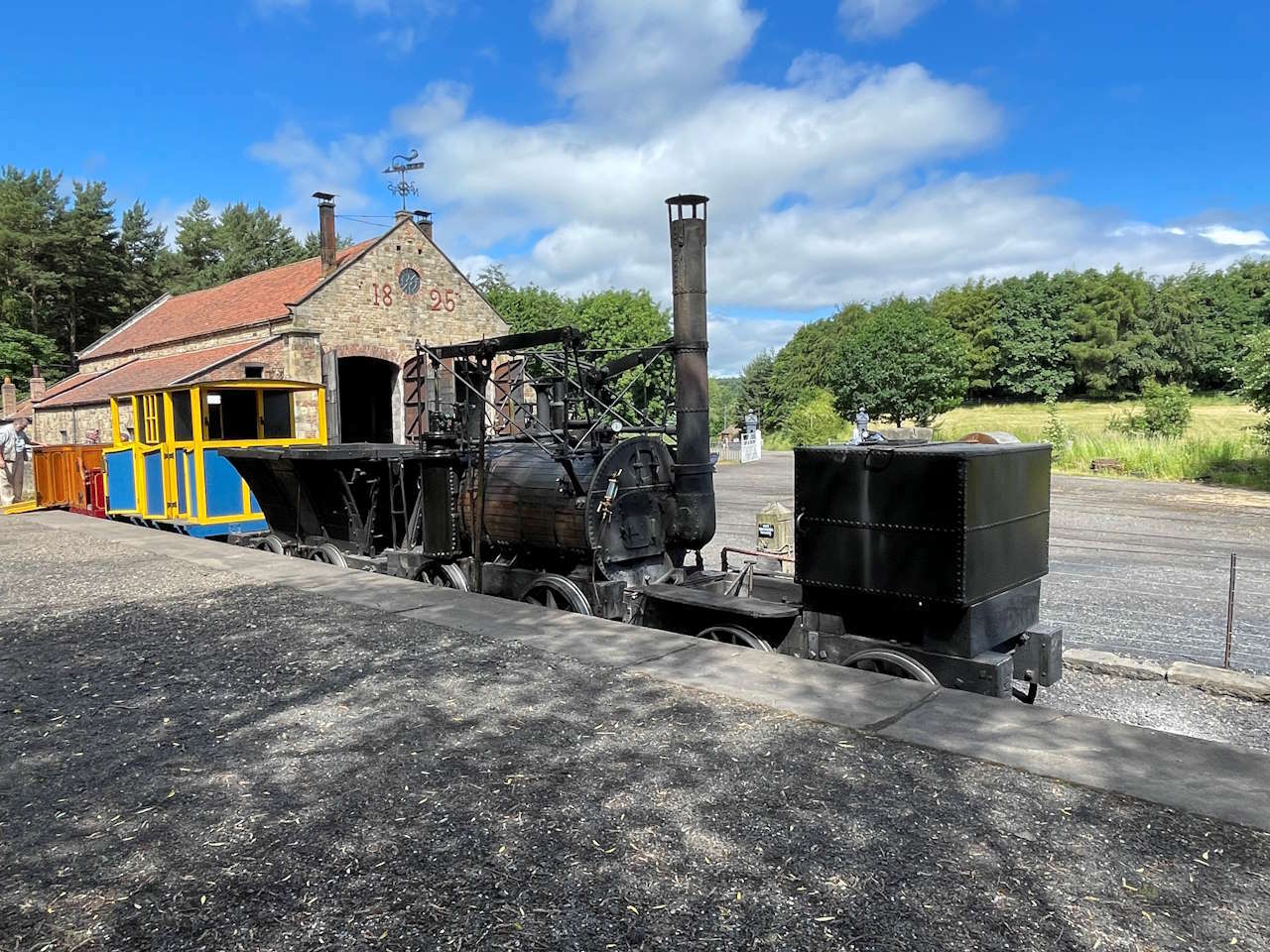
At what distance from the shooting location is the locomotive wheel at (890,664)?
4.95 m

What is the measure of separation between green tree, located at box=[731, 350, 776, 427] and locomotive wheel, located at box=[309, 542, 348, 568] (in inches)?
2892

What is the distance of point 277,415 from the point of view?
1350 cm

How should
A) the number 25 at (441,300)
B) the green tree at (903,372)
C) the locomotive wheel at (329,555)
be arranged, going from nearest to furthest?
the locomotive wheel at (329,555), the number 25 at (441,300), the green tree at (903,372)

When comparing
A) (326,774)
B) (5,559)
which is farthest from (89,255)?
(326,774)

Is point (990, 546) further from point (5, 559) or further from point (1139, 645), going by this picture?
point (5, 559)

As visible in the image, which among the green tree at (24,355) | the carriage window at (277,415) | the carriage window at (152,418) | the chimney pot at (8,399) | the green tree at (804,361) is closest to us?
the carriage window at (152,418)

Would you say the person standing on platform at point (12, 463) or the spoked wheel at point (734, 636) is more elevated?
the person standing on platform at point (12, 463)

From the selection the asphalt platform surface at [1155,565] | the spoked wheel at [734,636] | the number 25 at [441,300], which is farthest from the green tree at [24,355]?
the spoked wheel at [734,636]

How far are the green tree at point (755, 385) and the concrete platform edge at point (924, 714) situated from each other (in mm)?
77184

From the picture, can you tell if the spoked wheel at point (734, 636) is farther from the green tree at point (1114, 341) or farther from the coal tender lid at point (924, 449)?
the green tree at point (1114, 341)

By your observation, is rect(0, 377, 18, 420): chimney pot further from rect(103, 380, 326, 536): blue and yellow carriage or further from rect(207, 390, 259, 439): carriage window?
rect(207, 390, 259, 439): carriage window

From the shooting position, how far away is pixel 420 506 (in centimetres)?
894

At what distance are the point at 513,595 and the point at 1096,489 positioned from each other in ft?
58.0

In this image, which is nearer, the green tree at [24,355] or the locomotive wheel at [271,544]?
the locomotive wheel at [271,544]
